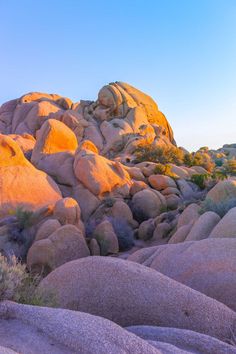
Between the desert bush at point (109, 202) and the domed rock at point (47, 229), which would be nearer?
the domed rock at point (47, 229)

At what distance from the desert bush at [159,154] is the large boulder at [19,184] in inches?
581

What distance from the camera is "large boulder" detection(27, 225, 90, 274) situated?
49.0 feet

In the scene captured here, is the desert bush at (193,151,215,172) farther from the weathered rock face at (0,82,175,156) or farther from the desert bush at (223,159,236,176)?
the desert bush at (223,159,236,176)

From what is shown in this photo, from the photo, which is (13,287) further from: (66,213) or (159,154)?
(159,154)

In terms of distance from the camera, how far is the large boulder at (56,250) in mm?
14930

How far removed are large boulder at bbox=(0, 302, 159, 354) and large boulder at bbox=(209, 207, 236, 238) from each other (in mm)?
7177

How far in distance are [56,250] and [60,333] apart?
1082 cm

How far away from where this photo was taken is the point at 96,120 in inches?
2055

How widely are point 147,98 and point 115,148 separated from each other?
1808cm

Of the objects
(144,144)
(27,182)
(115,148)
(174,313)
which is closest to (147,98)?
(115,148)

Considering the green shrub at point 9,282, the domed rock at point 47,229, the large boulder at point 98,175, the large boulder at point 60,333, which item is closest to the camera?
the large boulder at point 60,333

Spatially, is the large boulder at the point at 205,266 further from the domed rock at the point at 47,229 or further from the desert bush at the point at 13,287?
the domed rock at the point at 47,229

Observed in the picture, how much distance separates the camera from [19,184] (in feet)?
69.9

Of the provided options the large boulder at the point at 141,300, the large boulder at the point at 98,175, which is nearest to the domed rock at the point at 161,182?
the large boulder at the point at 98,175
